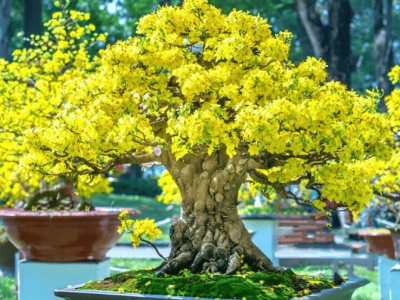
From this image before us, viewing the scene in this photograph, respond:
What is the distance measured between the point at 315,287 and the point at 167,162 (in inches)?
53.2

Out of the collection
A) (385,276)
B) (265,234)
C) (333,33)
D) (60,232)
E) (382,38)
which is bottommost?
(385,276)

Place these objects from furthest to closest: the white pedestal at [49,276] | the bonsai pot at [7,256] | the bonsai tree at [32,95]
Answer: the bonsai pot at [7,256] < the bonsai tree at [32,95] < the white pedestal at [49,276]

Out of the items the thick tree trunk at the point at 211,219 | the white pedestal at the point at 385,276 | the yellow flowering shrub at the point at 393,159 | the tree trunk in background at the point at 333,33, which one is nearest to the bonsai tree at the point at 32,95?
the thick tree trunk at the point at 211,219

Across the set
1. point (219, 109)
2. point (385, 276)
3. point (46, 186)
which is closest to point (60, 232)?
point (46, 186)

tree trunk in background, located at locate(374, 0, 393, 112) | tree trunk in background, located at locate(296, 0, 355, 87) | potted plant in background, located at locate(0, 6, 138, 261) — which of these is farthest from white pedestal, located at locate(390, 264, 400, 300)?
tree trunk in background, located at locate(374, 0, 393, 112)

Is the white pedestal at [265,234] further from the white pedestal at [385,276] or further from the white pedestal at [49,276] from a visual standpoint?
the white pedestal at [49,276]

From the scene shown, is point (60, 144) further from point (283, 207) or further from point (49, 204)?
point (283, 207)

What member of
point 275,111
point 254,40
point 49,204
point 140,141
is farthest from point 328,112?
point 49,204

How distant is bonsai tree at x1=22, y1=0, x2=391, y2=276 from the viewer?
14.7 ft

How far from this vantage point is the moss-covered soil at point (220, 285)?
447cm

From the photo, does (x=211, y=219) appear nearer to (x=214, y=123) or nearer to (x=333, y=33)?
(x=214, y=123)

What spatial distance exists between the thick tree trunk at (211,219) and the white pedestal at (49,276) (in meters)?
1.54

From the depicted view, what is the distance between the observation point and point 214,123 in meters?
4.36

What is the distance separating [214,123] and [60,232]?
270cm
